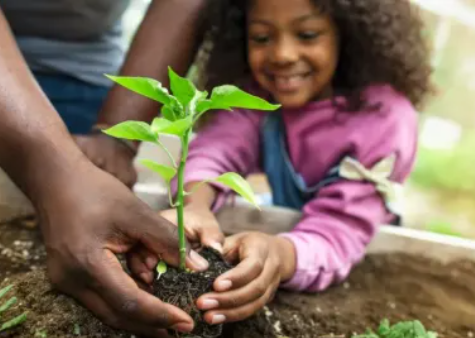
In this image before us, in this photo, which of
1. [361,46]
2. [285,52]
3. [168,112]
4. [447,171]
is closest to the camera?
[168,112]

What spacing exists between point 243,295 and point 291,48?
675 mm

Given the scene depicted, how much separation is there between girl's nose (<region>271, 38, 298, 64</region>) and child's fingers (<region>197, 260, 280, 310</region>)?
21.5 inches

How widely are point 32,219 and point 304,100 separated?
73 cm

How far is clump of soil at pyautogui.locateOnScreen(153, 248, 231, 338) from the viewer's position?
0.93 metres

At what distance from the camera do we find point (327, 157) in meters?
1.51

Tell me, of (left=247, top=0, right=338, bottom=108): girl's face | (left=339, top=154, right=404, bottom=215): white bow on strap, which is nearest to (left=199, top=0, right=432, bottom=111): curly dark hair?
(left=247, top=0, right=338, bottom=108): girl's face

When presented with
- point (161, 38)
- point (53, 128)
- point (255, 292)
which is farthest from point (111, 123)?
point (255, 292)

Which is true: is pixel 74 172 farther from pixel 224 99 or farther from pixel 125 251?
pixel 224 99

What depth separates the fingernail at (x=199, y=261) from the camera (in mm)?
959

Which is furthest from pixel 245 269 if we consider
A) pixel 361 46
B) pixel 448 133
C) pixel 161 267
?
pixel 448 133

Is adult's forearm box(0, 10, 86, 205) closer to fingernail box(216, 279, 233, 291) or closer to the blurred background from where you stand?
fingernail box(216, 279, 233, 291)

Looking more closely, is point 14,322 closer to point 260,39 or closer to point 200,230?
point 200,230

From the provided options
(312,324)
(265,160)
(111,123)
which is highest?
(111,123)

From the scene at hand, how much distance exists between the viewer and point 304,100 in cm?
152
